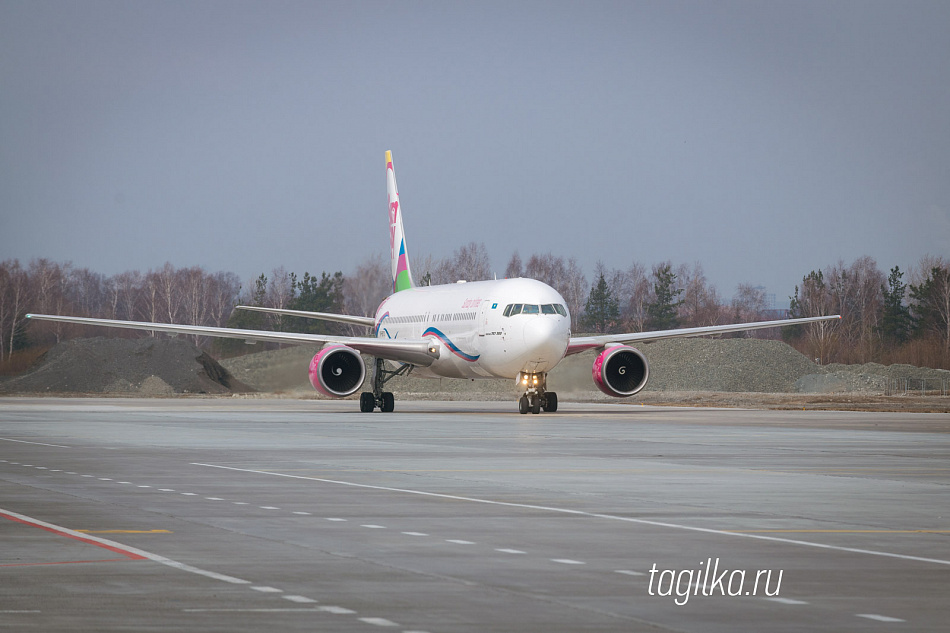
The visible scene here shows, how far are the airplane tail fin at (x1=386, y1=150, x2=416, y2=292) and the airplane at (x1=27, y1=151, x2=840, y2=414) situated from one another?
8.10 metres

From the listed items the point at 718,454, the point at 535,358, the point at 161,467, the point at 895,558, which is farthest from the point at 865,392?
the point at 895,558

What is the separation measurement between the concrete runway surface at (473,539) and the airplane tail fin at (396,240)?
3406 centimetres

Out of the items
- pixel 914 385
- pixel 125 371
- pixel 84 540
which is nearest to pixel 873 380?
pixel 914 385

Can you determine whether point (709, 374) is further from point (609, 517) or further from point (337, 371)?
point (609, 517)

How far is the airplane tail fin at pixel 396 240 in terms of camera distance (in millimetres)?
58625

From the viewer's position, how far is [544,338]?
41.6 m

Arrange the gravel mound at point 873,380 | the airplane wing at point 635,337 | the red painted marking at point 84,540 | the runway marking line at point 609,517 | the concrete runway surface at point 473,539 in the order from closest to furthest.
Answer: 1. the concrete runway surface at point 473,539
2. the red painted marking at point 84,540
3. the runway marking line at point 609,517
4. the airplane wing at point 635,337
5. the gravel mound at point 873,380

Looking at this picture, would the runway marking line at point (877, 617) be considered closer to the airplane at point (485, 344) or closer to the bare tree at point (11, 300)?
the airplane at point (485, 344)

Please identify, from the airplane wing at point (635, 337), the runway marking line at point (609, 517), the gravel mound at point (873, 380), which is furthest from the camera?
the gravel mound at point (873, 380)

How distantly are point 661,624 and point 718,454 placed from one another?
15877 millimetres

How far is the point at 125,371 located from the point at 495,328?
152ft

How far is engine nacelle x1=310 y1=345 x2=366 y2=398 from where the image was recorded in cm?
4472

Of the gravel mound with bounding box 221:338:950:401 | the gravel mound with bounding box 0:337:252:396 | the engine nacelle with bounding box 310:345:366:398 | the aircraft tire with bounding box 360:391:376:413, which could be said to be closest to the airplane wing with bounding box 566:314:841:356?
the engine nacelle with bounding box 310:345:366:398

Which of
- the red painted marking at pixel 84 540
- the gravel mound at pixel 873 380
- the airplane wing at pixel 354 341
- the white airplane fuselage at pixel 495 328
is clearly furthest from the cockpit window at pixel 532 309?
the gravel mound at pixel 873 380
